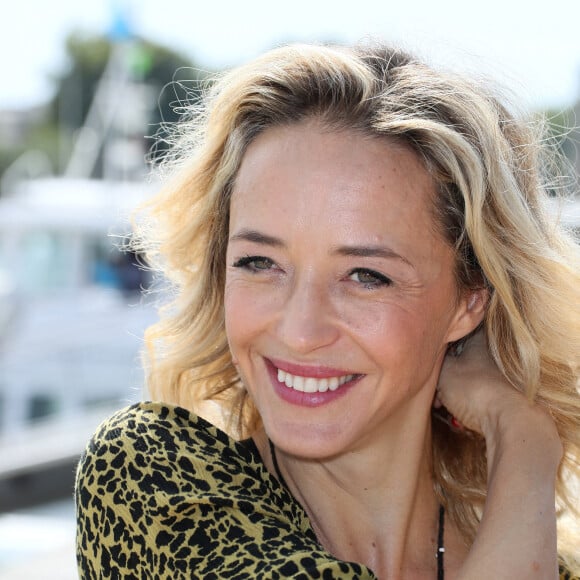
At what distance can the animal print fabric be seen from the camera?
1.88m

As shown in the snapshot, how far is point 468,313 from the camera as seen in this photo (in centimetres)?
245

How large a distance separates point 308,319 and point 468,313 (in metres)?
0.51

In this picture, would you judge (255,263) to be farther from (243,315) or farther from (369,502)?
(369,502)

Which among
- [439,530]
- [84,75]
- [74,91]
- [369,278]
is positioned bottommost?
[74,91]

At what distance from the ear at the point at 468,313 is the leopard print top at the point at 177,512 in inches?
23.3

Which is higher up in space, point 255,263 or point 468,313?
point 255,263

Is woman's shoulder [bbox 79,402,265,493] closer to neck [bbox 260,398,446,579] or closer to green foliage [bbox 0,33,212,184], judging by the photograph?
neck [bbox 260,398,446,579]

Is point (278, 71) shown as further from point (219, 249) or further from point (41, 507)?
point (41, 507)

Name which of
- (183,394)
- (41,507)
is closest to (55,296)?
(41,507)

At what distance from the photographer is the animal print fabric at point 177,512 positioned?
1876 mm

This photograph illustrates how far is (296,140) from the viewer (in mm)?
2256

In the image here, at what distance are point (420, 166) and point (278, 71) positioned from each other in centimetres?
41

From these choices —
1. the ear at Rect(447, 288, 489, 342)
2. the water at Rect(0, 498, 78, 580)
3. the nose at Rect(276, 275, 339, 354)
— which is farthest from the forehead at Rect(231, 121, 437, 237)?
the water at Rect(0, 498, 78, 580)

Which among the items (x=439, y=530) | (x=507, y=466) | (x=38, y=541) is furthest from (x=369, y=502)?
(x=38, y=541)
